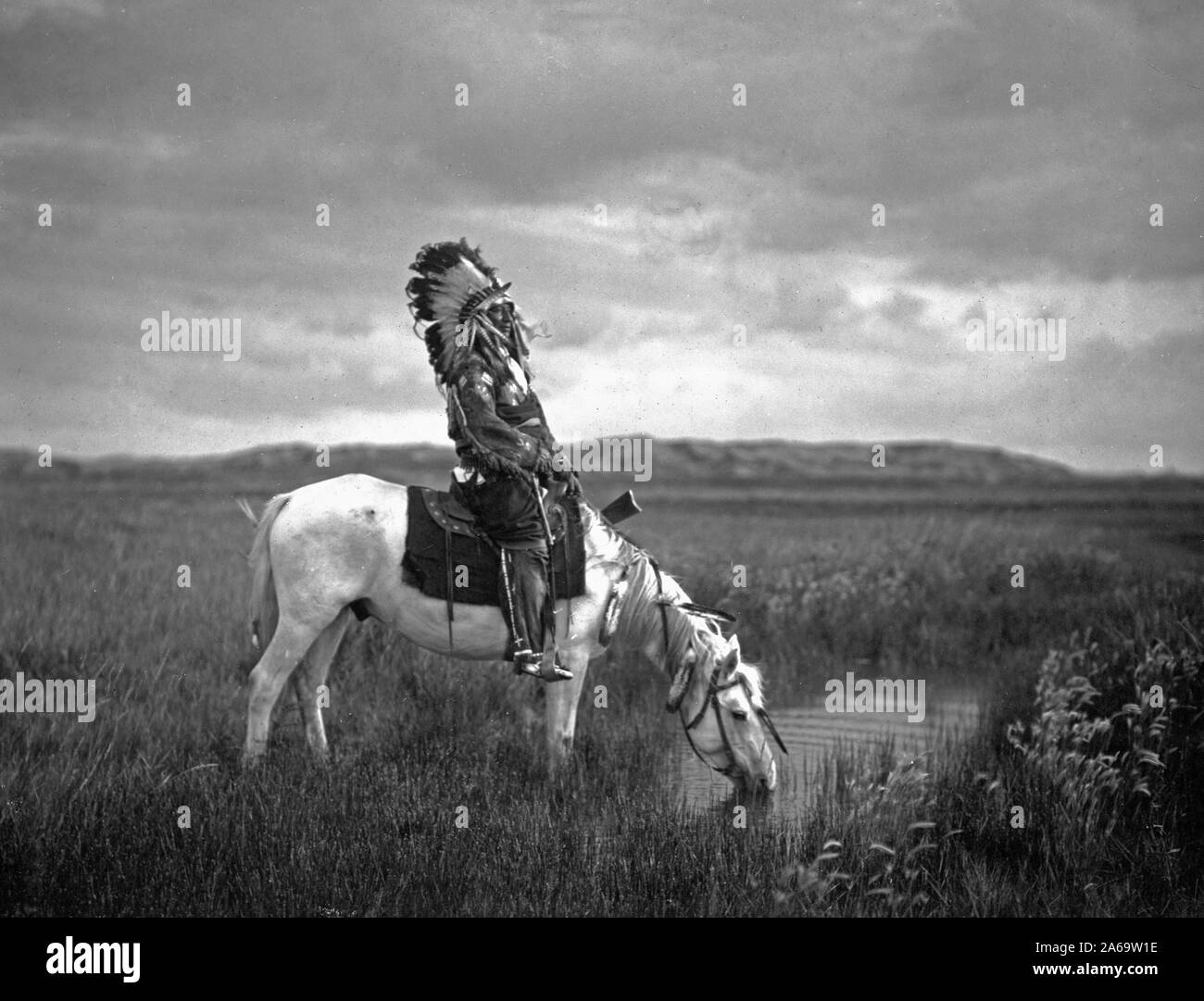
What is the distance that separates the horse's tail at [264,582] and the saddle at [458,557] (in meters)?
0.94

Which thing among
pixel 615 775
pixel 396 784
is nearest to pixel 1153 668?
pixel 615 775

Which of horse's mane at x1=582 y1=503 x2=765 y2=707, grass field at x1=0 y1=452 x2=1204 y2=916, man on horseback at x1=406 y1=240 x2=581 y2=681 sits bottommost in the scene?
grass field at x1=0 y1=452 x2=1204 y2=916

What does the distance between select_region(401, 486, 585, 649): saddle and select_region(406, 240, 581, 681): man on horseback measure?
0.30 ft

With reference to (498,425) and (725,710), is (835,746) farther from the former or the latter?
(498,425)

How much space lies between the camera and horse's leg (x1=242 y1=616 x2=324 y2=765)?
7.43 meters

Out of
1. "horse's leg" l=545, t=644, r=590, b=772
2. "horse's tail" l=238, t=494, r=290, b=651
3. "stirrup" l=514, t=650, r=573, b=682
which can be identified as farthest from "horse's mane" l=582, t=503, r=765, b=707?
"horse's tail" l=238, t=494, r=290, b=651

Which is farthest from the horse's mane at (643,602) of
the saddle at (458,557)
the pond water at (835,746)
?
the pond water at (835,746)

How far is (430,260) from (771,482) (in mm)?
45831

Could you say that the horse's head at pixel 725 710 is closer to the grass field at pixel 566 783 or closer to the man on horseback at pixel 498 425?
the grass field at pixel 566 783

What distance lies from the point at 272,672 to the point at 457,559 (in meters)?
1.39

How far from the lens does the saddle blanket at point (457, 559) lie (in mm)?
7504

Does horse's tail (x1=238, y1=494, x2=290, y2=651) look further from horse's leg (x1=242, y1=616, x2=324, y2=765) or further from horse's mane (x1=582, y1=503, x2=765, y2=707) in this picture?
horse's mane (x1=582, y1=503, x2=765, y2=707)

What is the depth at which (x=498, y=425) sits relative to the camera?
7.18 meters

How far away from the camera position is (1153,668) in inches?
304
